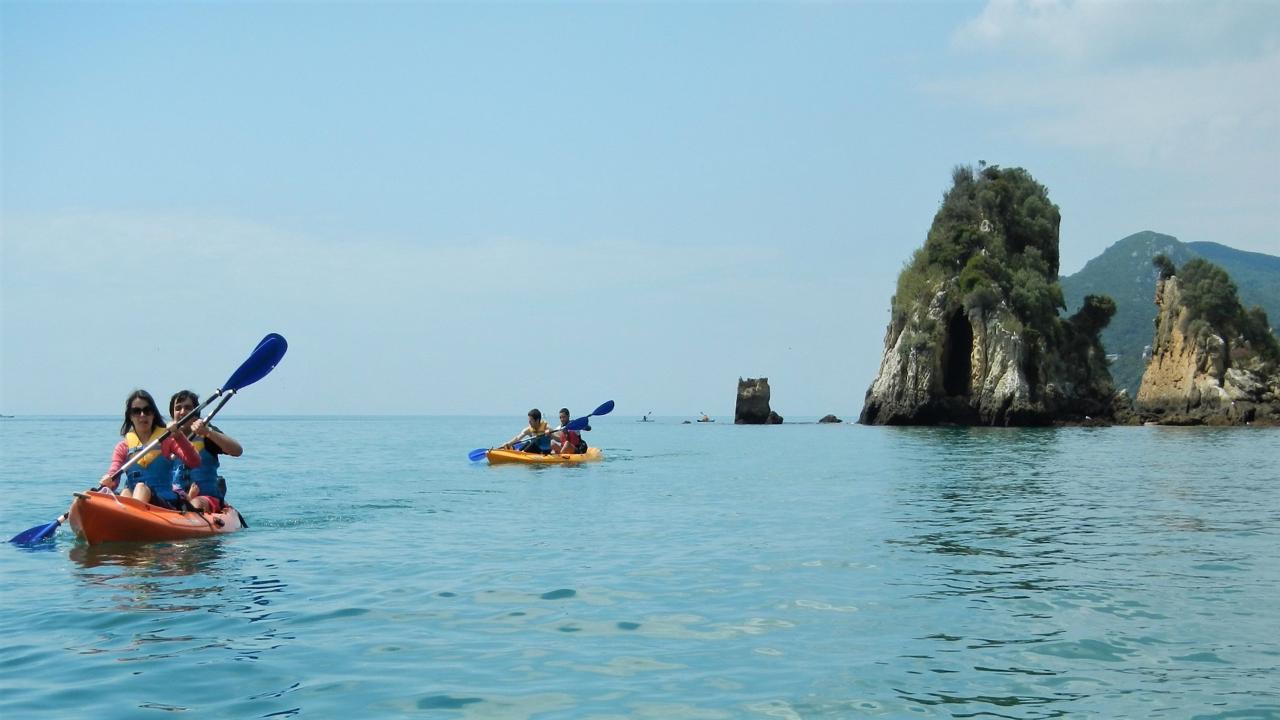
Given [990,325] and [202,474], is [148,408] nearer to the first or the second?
[202,474]

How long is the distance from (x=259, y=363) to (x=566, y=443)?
14529 millimetres

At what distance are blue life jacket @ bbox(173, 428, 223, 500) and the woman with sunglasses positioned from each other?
378 mm

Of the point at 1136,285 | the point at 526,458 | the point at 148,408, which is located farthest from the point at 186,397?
the point at 1136,285

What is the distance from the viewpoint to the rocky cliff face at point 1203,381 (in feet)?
191

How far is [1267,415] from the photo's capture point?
57.5 m

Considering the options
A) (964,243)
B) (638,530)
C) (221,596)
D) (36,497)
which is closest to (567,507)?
(638,530)

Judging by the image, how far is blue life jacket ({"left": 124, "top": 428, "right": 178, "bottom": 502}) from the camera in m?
11.1

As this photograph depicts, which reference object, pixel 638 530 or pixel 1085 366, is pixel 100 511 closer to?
pixel 638 530

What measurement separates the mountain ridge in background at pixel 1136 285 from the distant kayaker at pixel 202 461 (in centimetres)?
→ 11680

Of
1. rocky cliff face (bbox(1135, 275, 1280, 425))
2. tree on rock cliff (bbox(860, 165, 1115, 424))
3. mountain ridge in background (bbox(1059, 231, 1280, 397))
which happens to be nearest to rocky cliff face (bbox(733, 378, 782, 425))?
tree on rock cliff (bbox(860, 165, 1115, 424))

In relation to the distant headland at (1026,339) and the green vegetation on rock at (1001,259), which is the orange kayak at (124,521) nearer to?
the distant headland at (1026,339)

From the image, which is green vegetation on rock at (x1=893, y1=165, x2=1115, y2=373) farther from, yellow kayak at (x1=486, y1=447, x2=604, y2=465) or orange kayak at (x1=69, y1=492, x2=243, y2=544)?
orange kayak at (x1=69, y1=492, x2=243, y2=544)

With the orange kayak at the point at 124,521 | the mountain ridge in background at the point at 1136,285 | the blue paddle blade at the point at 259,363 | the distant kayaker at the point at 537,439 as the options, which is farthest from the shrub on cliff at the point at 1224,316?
the orange kayak at the point at 124,521

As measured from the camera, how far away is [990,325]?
58.9 m
